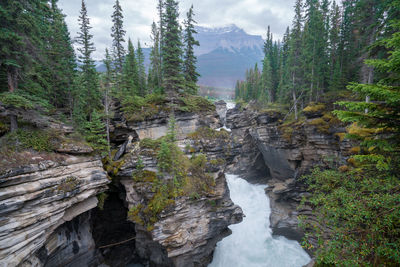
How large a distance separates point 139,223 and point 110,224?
6.71 m

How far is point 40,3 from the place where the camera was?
11.3 metres

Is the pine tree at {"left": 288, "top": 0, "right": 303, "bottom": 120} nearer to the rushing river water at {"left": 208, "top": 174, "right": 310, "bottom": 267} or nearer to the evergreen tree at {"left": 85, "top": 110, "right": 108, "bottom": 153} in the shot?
the rushing river water at {"left": 208, "top": 174, "right": 310, "bottom": 267}

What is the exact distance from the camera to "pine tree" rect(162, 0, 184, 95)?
17.4 metres

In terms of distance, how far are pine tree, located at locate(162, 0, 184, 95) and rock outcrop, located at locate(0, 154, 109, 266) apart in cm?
1102

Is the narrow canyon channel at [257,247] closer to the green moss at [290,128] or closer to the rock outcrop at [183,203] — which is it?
the rock outcrop at [183,203]

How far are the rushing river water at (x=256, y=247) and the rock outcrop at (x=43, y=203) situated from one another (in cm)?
1475

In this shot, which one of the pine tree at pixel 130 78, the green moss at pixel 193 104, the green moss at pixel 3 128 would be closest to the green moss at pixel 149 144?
the green moss at pixel 193 104

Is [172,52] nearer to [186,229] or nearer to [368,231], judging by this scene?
[186,229]

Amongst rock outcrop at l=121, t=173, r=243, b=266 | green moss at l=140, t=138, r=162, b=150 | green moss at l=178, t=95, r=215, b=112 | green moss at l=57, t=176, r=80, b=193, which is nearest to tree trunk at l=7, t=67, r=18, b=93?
green moss at l=57, t=176, r=80, b=193

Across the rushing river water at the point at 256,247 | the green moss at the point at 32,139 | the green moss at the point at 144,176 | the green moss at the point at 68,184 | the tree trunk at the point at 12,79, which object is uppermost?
the tree trunk at the point at 12,79

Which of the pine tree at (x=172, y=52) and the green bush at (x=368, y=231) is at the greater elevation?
the pine tree at (x=172, y=52)

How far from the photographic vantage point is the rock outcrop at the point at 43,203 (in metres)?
8.48

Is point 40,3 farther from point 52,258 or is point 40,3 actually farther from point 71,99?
point 52,258

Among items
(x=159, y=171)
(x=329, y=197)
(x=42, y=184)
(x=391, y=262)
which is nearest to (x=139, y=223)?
(x=159, y=171)
